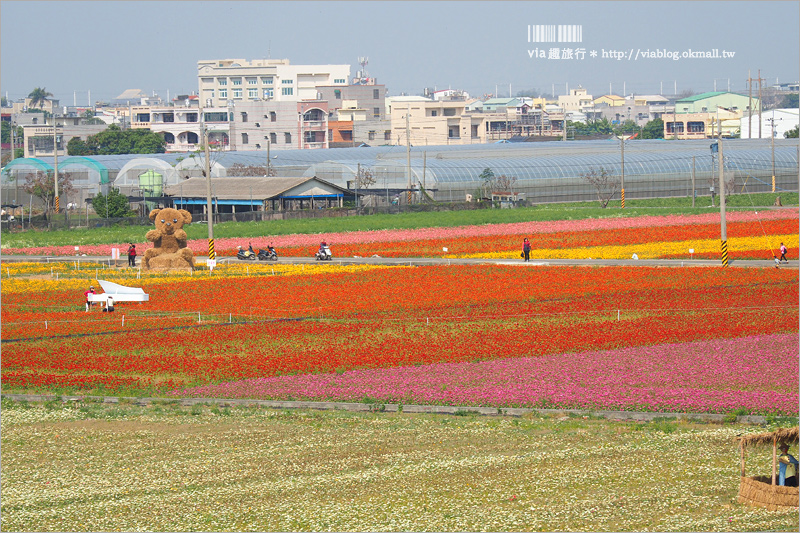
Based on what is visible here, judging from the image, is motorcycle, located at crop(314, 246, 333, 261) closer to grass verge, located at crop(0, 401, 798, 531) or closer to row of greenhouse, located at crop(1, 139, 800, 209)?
grass verge, located at crop(0, 401, 798, 531)

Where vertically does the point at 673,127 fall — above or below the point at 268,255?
above

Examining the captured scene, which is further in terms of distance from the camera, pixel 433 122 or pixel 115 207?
pixel 433 122

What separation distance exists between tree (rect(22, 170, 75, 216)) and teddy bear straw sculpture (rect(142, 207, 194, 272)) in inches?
1874

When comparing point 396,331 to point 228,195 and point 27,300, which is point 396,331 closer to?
point 27,300

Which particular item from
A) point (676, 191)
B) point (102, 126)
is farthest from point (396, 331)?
point (102, 126)

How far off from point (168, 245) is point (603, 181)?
2337 inches

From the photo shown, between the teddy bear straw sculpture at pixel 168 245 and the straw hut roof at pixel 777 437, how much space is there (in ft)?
130

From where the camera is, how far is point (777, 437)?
1769cm

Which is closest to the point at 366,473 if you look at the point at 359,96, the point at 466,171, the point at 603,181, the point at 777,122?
the point at 603,181

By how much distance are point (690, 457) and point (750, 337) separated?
484 inches

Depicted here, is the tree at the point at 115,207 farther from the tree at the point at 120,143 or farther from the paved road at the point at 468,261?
the tree at the point at 120,143

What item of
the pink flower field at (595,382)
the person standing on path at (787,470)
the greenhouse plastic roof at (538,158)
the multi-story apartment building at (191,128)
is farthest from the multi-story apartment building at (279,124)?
the person standing on path at (787,470)

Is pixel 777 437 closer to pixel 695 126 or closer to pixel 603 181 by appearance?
pixel 603 181

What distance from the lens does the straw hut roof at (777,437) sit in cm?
1783
